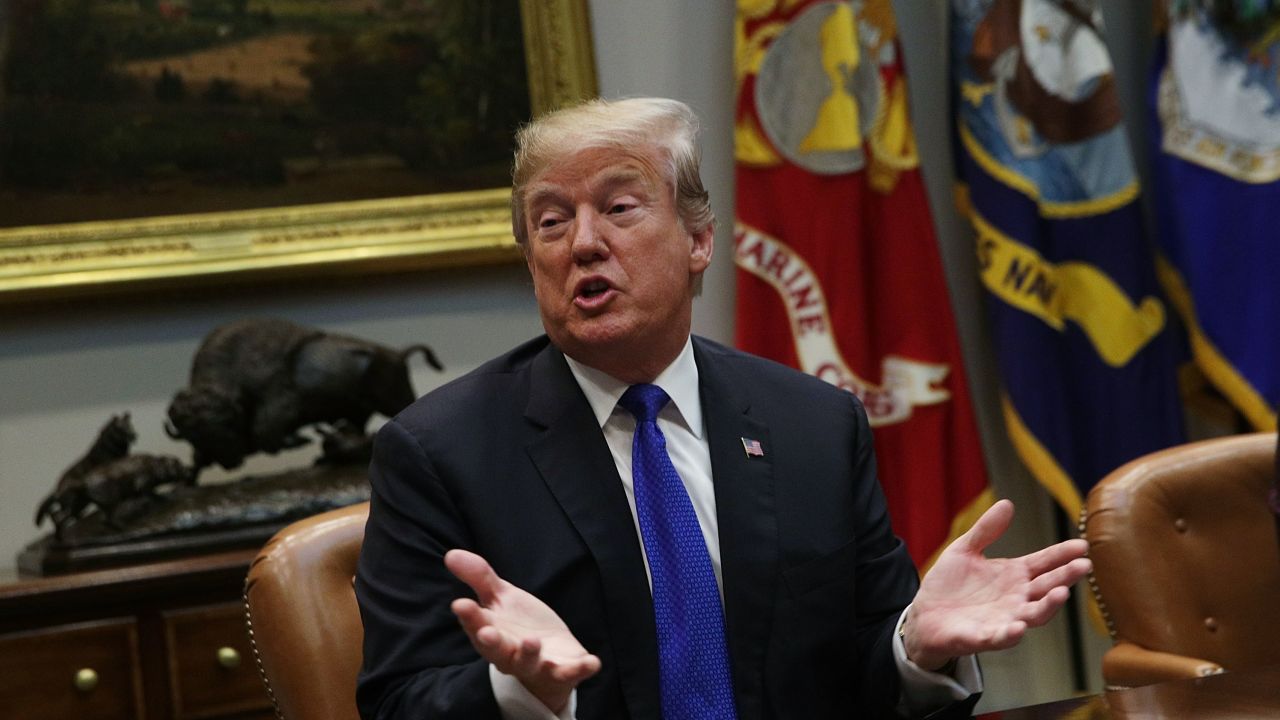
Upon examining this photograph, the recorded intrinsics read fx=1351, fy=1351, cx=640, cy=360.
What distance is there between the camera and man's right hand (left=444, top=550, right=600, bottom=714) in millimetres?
1399

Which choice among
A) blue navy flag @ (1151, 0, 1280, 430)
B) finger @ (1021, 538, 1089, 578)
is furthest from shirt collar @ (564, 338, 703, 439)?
blue navy flag @ (1151, 0, 1280, 430)

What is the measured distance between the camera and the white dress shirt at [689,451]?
1.76 metres

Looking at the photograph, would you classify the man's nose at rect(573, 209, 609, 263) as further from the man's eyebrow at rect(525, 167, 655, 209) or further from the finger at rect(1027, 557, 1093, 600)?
the finger at rect(1027, 557, 1093, 600)

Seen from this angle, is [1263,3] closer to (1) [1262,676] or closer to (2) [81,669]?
(1) [1262,676]

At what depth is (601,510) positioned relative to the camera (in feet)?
6.01

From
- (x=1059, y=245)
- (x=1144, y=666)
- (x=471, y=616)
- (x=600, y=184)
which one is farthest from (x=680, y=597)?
(x=1059, y=245)

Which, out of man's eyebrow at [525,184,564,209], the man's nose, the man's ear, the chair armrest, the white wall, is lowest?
the chair armrest

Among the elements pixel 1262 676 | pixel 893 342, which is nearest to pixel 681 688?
pixel 1262 676

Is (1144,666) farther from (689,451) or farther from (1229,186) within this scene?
(1229,186)

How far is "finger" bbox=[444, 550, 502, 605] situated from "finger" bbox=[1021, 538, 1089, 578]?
640 mm

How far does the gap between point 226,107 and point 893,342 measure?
201 centimetres

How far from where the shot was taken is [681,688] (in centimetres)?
176

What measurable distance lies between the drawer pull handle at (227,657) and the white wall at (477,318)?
819 mm

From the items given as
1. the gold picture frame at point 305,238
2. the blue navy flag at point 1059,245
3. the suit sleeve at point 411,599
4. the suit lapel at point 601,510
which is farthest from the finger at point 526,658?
the blue navy flag at point 1059,245
